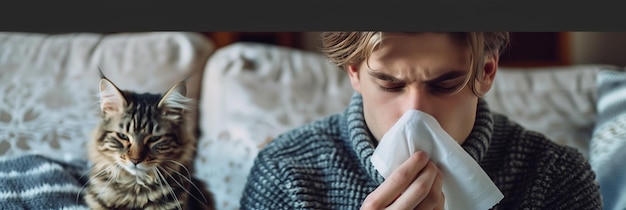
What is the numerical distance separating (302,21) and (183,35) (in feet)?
2.07

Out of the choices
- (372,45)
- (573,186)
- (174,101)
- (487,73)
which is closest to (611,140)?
(573,186)

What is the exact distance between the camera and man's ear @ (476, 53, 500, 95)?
57 cm

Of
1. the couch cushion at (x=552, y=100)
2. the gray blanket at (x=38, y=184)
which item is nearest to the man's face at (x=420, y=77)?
the gray blanket at (x=38, y=184)

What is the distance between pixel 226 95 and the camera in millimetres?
1064

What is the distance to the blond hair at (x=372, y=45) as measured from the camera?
517 millimetres

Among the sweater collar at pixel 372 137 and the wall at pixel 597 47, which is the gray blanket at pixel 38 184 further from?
the wall at pixel 597 47

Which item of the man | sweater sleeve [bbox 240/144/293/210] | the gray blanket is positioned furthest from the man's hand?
the gray blanket

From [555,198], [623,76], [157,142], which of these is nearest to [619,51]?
[623,76]

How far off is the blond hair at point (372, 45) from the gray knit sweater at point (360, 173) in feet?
0.23

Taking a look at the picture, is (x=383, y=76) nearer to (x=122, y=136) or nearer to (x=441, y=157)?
(x=441, y=157)

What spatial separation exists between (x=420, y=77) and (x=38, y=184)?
1.10 feet

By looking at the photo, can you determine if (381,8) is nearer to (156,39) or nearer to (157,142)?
(157,142)

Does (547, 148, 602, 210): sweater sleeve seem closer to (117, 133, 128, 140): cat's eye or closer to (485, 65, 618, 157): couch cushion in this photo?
(485, 65, 618, 157): couch cushion

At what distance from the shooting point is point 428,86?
0.53m
